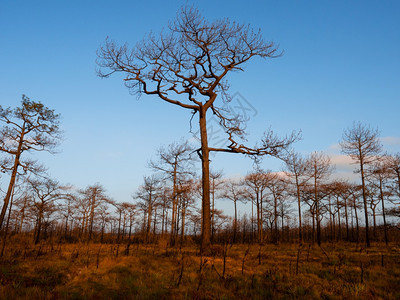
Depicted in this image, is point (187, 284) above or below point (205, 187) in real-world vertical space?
below

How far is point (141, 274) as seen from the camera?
242 inches

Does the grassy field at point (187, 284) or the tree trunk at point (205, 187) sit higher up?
the tree trunk at point (205, 187)

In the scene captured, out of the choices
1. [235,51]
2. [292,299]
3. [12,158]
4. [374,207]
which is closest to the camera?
[292,299]

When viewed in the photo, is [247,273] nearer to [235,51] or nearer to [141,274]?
[141,274]

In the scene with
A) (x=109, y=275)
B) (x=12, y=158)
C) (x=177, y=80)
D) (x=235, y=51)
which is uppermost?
(x=235, y=51)

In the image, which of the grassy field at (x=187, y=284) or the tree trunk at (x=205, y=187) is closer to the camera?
the grassy field at (x=187, y=284)

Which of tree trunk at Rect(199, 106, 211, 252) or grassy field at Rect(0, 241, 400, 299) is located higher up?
tree trunk at Rect(199, 106, 211, 252)

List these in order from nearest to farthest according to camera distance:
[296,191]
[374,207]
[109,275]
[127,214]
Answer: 1. [109,275]
2. [296,191]
3. [374,207]
4. [127,214]

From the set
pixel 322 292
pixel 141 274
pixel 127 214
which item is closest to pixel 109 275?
pixel 141 274

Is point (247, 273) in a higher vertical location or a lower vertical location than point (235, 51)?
lower

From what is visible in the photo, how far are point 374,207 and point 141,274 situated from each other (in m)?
32.2

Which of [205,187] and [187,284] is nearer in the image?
[187,284]

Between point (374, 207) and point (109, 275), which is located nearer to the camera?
point (109, 275)

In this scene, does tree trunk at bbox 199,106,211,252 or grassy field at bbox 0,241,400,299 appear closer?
grassy field at bbox 0,241,400,299
